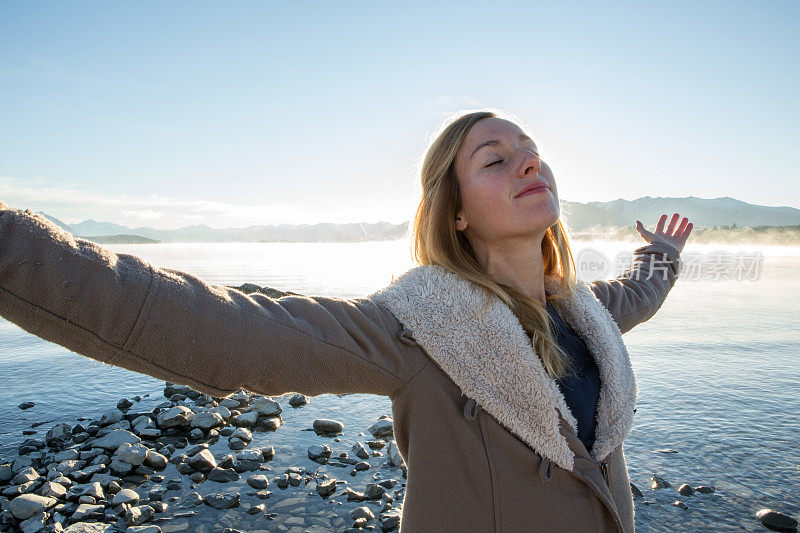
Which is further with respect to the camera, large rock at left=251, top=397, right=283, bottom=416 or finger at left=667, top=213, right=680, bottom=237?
large rock at left=251, top=397, right=283, bottom=416

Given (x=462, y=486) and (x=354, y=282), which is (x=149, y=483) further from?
(x=354, y=282)

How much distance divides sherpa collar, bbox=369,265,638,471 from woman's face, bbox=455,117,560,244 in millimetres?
448

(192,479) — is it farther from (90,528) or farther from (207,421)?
(207,421)

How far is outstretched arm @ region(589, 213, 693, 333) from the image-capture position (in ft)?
10.7

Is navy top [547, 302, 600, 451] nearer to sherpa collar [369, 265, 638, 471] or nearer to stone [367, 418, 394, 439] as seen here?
sherpa collar [369, 265, 638, 471]

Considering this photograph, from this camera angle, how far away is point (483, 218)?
7.95ft

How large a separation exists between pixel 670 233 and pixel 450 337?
3122mm

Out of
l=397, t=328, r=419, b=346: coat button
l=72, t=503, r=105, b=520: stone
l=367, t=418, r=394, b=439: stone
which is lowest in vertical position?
l=72, t=503, r=105, b=520: stone

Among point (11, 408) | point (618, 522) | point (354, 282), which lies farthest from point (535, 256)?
point (354, 282)

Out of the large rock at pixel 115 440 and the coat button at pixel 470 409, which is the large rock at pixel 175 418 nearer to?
the large rock at pixel 115 440

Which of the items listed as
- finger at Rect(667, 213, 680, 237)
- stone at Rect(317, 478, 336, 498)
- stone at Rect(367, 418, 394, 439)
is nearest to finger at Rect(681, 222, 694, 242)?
finger at Rect(667, 213, 680, 237)

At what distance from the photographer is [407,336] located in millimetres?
1785

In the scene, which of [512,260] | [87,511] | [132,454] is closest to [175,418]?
[132,454]

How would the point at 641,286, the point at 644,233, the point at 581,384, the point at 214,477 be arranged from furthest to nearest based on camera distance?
the point at 214,477, the point at 644,233, the point at 641,286, the point at 581,384
